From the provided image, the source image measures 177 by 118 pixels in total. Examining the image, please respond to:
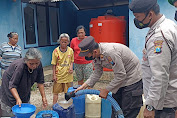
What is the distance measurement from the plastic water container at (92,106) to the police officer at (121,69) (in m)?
0.73

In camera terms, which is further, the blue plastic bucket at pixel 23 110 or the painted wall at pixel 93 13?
the painted wall at pixel 93 13

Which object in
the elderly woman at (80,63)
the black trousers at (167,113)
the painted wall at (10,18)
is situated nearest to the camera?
the black trousers at (167,113)

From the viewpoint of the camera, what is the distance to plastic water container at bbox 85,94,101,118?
11.5 feet

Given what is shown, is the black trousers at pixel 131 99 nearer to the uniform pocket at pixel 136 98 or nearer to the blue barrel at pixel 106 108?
the uniform pocket at pixel 136 98

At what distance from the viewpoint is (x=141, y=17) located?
1.71 metres

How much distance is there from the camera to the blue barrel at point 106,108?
11.5 ft

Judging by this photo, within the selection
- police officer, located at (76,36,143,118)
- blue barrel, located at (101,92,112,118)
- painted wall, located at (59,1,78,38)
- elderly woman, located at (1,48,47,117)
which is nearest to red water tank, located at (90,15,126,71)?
painted wall, located at (59,1,78,38)

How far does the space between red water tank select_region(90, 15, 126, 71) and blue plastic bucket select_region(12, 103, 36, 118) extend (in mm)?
4109

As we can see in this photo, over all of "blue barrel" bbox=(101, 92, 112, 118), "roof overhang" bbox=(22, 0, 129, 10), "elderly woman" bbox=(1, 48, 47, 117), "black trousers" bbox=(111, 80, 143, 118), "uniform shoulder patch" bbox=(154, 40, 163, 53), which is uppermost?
"roof overhang" bbox=(22, 0, 129, 10)

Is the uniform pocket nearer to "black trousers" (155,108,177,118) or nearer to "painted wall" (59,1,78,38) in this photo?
"black trousers" (155,108,177,118)

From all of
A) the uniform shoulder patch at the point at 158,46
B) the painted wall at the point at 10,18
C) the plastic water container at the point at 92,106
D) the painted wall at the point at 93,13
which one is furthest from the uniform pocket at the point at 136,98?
the painted wall at the point at 93,13


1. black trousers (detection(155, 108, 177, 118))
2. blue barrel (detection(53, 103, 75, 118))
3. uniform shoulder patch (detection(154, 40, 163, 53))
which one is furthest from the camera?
blue barrel (detection(53, 103, 75, 118))

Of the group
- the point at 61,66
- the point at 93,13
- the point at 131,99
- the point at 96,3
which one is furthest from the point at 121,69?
the point at 93,13

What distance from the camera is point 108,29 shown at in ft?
19.4
